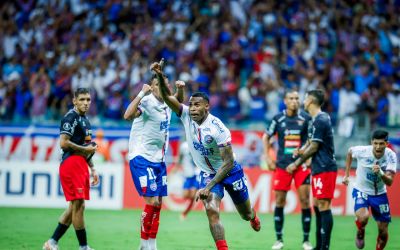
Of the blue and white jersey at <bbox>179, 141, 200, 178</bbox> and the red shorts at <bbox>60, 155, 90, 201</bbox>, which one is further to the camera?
the blue and white jersey at <bbox>179, 141, 200, 178</bbox>

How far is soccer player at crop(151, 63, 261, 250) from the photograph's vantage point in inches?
401

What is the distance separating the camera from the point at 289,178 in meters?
13.8

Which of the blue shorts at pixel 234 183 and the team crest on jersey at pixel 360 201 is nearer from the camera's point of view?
the blue shorts at pixel 234 183

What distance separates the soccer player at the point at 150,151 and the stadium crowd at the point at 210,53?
9.38m

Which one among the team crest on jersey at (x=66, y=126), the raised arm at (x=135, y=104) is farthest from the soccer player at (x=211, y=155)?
the team crest on jersey at (x=66, y=126)

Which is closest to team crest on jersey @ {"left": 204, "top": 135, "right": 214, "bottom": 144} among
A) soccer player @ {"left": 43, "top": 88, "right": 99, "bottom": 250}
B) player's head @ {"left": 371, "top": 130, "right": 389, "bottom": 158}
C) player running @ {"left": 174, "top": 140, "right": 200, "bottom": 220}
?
soccer player @ {"left": 43, "top": 88, "right": 99, "bottom": 250}

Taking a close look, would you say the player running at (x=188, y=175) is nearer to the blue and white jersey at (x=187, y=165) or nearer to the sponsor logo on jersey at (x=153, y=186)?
the blue and white jersey at (x=187, y=165)

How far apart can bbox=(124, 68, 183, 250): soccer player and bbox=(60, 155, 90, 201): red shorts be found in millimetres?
730

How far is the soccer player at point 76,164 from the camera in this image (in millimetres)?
11328

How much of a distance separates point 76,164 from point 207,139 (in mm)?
2200

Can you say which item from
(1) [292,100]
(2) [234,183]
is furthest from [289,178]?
(2) [234,183]

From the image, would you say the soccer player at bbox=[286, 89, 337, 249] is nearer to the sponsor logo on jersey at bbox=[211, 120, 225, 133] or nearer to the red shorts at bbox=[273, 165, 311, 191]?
the red shorts at bbox=[273, 165, 311, 191]

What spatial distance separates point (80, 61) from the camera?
23.8m

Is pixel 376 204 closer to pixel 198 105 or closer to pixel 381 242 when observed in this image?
pixel 381 242
